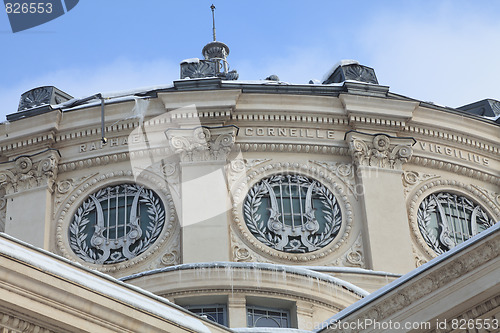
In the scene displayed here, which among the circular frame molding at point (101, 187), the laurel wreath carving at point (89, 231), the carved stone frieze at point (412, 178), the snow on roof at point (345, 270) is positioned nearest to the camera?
the snow on roof at point (345, 270)

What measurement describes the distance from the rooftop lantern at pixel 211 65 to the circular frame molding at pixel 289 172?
3.77 meters

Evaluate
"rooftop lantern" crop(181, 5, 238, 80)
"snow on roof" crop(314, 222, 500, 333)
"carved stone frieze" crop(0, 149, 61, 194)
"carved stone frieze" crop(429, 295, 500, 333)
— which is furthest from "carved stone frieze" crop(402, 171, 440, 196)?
"carved stone frieze" crop(429, 295, 500, 333)

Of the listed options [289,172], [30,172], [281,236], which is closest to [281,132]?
[289,172]

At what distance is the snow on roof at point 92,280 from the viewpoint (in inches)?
576

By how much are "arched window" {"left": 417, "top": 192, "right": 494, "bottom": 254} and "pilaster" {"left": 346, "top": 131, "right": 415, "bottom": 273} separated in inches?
30.9

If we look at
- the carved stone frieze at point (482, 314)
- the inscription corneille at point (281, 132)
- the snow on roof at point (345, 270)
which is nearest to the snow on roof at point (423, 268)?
the carved stone frieze at point (482, 314)

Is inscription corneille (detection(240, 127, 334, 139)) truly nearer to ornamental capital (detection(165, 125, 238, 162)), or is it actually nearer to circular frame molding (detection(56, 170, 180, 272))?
ornamental capital (detection(165, 125, 238, 162))

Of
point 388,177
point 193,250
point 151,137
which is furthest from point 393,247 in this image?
point 151,137

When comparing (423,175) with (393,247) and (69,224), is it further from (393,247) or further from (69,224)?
(69,224)

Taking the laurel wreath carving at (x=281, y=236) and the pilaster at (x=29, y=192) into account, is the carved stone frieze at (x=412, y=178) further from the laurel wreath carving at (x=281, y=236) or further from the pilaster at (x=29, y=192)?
the pilaster at (x=29, y=192)

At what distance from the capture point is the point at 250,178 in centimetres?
2831

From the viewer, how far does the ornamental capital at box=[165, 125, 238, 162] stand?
28.4 metres

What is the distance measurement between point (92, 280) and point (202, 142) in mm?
13337

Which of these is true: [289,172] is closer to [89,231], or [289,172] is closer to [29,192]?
[89,231]
